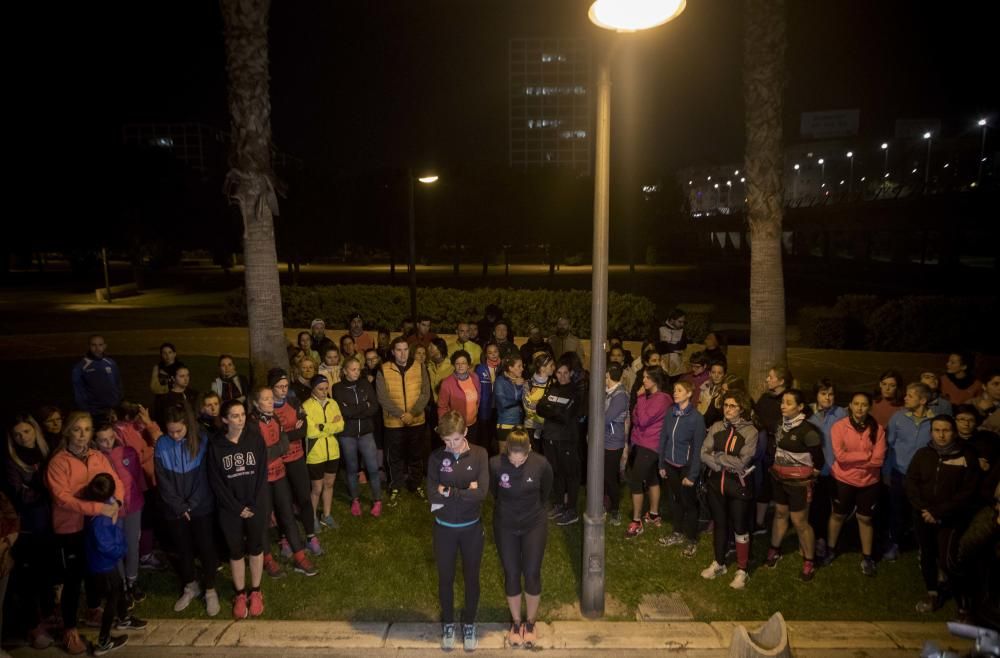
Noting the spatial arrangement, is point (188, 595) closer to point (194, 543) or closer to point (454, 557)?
point (194, 543)

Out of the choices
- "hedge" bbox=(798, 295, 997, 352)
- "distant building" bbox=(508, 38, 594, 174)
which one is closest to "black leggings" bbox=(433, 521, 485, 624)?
"hedge" bbox=(798, 295, 997, 352)

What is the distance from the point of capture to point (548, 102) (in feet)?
640

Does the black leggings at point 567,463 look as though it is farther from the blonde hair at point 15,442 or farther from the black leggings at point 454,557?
the blonde hair at point 15,442

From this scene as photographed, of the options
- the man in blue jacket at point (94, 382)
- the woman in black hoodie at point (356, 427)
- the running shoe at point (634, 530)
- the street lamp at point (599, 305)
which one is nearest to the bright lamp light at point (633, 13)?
the street lamp at point (599, 305)

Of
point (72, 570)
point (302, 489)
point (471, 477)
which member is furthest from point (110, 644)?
point (471, 477)

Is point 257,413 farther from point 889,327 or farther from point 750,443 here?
point 889,327

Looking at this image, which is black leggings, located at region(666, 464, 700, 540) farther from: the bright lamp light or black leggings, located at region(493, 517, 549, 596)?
the bright lamp light

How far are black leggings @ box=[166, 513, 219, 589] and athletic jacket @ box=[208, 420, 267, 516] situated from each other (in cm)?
25

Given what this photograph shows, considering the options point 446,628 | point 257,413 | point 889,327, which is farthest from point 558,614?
point 889,327

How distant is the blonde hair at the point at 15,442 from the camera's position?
16.9 feet

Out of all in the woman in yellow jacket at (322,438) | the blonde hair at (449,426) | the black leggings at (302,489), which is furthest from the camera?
the woman in yellow jacket at (322,438)

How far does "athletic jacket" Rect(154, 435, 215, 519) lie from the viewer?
5.32 metres

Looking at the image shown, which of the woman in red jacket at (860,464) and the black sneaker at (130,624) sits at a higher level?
the woman in red jacket at (860,464)

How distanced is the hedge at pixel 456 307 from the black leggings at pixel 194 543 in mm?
Result: 15038
